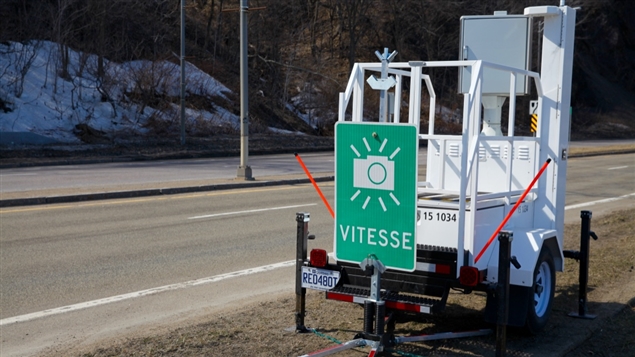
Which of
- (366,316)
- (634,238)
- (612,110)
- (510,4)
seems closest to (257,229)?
(634,238)

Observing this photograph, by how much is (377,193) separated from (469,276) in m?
0.89

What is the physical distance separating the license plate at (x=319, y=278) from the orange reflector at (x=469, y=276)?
95cm

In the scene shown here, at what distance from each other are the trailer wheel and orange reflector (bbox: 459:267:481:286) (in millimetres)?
846

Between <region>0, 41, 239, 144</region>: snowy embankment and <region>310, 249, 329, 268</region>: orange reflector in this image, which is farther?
<region>0, 41, 239, 144</region>: snowy embankment

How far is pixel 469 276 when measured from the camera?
5031mm

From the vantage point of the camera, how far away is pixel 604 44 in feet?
235

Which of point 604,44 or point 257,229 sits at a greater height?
point 604,44

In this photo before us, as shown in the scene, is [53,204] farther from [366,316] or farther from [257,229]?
[366,316]

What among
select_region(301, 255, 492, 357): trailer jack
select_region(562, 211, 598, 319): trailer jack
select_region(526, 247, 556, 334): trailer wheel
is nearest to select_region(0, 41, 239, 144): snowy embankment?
select_region(562, 211, 598, 319): trailer jack

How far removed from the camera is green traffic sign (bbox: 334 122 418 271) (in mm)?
4754

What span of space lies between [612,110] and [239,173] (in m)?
52.8

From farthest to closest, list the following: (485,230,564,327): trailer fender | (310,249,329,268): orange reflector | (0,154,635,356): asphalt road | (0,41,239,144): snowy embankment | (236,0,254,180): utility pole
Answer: (0,41,239,144): snowy embankment
(236,0,254,180): utility pole
(0,154,635,356): asphalt road
(310,249,329,268): orange reflector
(485,230,564,327): trailer fender

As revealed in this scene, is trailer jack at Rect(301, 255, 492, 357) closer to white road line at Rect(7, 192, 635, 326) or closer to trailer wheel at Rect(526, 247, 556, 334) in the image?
trailer wheel at Rect(526, 247, 556, 334)

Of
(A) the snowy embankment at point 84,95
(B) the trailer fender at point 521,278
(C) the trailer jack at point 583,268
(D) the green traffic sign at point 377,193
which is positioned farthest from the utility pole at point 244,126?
(D) the green traffic sign at point 377,193
